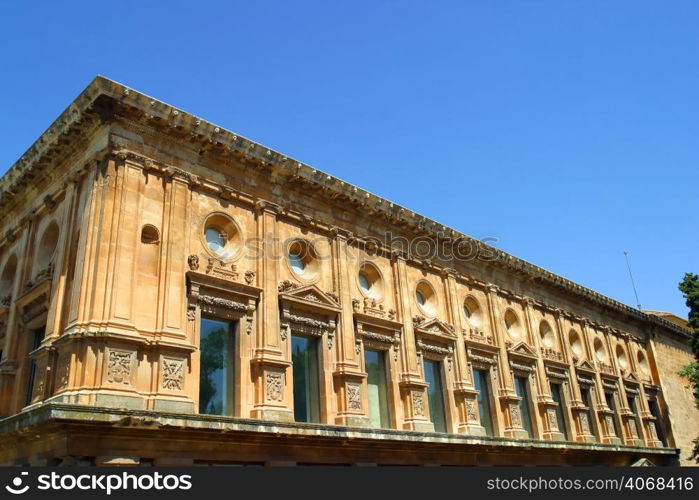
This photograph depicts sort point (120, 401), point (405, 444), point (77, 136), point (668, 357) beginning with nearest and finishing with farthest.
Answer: point (120, 401), point (77, 136), point (405, 444), point (668, 357)

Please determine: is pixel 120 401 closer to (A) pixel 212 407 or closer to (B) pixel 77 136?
(A) pixel 212 407

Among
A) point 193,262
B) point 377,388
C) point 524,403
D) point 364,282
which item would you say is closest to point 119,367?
point 193,262

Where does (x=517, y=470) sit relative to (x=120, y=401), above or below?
below

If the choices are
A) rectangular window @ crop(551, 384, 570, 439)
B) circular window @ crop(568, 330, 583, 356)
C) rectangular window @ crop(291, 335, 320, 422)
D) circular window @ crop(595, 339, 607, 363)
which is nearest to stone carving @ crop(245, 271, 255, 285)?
rectangular window @ crop(291, 335, 320, 422)

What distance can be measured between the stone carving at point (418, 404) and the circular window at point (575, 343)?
40.7 ft

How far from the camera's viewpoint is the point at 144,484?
1102cm

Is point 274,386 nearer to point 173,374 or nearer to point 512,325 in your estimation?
point 173,374

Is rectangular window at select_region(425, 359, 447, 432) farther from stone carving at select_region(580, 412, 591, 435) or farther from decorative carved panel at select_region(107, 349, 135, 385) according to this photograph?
decorative carved panel at select_region(107, 349, 135, 385)

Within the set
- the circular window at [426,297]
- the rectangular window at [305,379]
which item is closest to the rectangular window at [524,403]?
the circular window at [426,297]

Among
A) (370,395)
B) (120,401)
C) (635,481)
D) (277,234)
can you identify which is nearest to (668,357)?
(635,481)

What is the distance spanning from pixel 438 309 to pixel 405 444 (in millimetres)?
5814

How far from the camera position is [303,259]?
1828 cm

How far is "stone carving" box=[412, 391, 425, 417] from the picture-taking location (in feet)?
61.6

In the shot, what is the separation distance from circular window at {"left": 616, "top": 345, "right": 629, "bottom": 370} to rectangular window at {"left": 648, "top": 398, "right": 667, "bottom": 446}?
2441 millimetres
